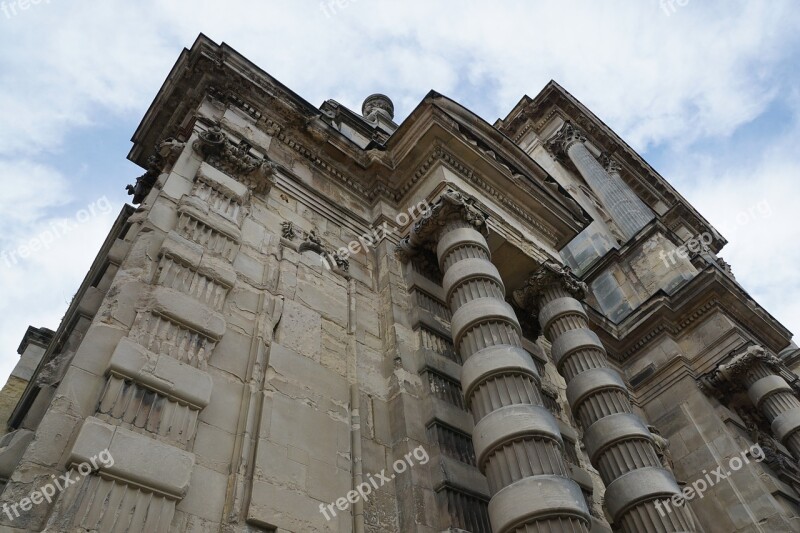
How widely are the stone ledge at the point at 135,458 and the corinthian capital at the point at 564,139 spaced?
95.8 ft

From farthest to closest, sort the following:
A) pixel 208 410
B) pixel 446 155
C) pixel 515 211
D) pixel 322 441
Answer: pixel 515 211 → pixel 446 155 → pixel 322 441 → pixel 208 410

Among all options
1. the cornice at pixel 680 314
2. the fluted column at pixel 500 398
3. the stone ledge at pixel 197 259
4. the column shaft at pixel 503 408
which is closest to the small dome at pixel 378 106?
the cornice at pixel 680 314

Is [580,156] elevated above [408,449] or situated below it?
above

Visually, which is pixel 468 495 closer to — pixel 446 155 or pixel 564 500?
pixel 564 500

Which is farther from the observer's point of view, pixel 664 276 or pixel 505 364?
pixel 664 276

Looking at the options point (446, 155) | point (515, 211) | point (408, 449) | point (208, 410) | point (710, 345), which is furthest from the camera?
point (710, 345)

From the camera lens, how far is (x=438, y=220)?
35.2 ft

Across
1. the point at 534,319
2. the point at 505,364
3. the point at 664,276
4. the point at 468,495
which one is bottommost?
the point at 468,495

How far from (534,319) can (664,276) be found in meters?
9.11

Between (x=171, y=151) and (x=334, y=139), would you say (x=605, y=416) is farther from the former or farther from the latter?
(x=171, y=151)

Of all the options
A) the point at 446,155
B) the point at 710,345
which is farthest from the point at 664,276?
the point at 446,155

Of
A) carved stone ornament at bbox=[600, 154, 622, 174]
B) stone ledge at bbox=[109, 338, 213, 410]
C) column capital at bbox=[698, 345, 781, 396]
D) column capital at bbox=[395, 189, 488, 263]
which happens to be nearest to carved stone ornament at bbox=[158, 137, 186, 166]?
column capital at bbox=[395, 189, 488, 263]

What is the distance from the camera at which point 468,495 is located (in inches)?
289

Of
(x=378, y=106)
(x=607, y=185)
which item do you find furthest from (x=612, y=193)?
(x=378, y=106)
